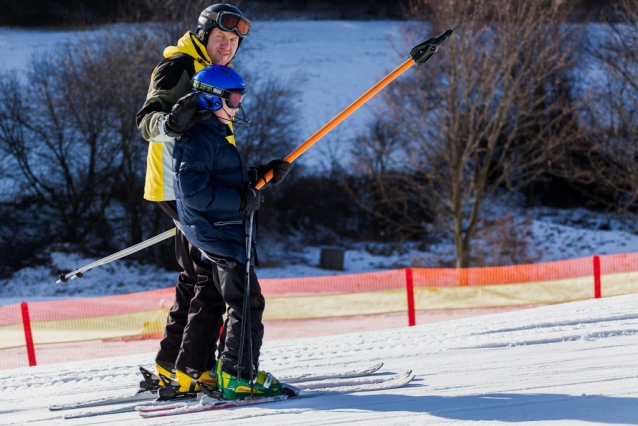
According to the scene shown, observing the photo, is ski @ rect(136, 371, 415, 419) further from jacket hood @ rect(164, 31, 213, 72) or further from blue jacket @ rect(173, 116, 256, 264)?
jacket hood @ rect(164, 31, 213, 72)

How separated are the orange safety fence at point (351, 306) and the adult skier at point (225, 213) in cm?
670

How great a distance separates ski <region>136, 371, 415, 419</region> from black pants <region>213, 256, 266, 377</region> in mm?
171

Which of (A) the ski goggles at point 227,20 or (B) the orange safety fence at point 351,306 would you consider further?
(B) the orange safety fence at point 351,306

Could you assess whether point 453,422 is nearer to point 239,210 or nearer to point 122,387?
point 239,210

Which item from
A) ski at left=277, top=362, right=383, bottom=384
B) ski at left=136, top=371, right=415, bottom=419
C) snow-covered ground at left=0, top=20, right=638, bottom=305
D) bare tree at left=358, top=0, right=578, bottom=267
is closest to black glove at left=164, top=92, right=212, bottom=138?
ski at left=136, top=371, right=415, bottom=419

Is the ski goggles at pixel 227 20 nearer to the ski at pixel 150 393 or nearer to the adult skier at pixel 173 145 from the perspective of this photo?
the adult skier at pixel 173 145

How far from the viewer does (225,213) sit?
12.8ft

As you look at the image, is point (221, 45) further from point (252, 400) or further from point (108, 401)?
point (108, 401)

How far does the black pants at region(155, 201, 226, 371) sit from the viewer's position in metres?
4.07

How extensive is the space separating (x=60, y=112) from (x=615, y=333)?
19967mm

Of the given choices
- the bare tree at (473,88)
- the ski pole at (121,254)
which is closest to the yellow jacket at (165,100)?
the ski pole at (121,254)

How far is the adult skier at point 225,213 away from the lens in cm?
371

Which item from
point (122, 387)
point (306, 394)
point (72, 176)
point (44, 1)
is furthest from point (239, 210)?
point (44, 1)

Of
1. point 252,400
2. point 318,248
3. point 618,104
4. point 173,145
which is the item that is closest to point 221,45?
point 173,145
